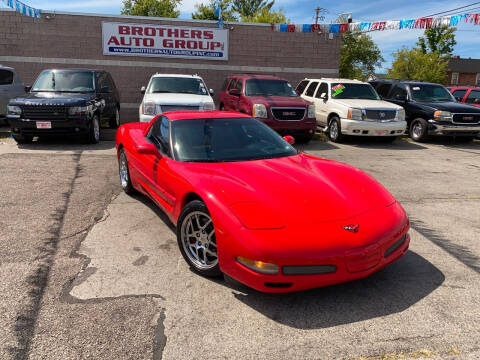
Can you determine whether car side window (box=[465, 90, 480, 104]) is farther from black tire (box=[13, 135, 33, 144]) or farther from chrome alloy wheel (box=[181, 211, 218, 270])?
black tire (box=[13, 135, 33, 144])

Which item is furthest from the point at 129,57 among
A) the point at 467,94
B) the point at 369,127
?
the point at 467,94

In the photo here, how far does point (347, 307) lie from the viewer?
2939 mm

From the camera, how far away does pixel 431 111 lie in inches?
455

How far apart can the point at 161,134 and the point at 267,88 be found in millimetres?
7261

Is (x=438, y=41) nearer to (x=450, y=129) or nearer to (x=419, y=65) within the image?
(x=419, y=65)

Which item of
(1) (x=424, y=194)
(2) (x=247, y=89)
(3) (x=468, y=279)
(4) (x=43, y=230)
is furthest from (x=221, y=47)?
(3) (x=468, y=279)

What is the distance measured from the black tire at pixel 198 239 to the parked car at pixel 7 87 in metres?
10.6

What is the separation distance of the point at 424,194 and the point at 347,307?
3896 mm

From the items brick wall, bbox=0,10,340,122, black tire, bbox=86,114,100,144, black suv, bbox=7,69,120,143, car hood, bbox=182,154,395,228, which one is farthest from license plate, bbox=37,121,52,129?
brick wall, bbox=0,10,340,122

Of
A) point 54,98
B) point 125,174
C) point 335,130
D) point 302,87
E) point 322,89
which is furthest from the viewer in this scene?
point 302,87

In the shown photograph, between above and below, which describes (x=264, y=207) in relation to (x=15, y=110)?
below

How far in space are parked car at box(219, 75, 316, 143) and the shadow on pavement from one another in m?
7.03

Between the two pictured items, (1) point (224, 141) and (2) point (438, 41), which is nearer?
(1) point (224, 141)

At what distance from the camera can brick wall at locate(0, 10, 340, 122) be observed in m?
15.0
